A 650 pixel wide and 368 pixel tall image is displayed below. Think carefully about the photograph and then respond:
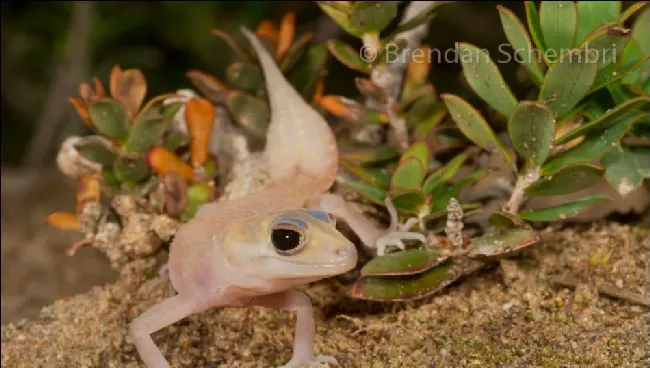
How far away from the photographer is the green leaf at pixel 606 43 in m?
1.90

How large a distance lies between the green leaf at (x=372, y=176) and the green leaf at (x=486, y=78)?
398 millimetres

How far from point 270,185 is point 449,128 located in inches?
22.9

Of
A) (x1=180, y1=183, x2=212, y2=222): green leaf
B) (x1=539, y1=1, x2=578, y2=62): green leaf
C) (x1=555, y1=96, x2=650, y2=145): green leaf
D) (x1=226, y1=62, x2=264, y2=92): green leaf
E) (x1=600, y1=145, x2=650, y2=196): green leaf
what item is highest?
(x1=226, y1=62, x2=264, y2=92): green leaf

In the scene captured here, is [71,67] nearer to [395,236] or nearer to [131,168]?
[131,168]

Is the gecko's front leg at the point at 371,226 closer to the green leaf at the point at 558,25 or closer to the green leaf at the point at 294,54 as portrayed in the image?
the green leaf at the point at 294,54

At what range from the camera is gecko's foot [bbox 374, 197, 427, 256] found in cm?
216

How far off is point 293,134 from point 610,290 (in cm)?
107

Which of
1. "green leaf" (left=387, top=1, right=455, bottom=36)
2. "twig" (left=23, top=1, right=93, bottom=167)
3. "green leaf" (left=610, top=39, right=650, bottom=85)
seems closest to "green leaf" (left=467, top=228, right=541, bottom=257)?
"green leaf" (left=610, top=39, right=650, bottom=85)

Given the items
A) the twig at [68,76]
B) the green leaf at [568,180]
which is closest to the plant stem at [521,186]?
the green leaf at [568,180]

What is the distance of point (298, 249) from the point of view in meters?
1.83

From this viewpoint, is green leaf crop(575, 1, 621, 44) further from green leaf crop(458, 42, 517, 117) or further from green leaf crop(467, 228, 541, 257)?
green leaf crop(467, 228, 541, 257)

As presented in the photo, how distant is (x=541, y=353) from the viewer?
1.94m

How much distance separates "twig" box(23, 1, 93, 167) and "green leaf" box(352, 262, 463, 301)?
96.8 inches

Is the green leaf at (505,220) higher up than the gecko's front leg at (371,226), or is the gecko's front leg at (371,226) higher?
the gecko's front leg at (371,226)
